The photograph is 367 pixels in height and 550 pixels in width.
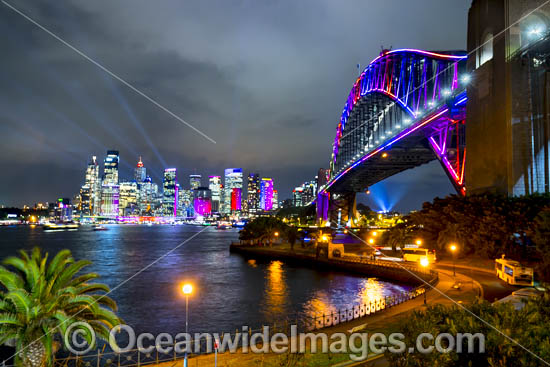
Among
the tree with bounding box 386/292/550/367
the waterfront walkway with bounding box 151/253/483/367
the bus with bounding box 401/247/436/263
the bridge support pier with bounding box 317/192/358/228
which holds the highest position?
the bridge support pier with bounding box 317/192/358/228

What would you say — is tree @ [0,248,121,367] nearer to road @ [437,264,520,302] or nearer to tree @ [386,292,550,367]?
tree @ [386,292,550,367]

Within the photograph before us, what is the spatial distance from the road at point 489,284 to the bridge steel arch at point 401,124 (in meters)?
13.8

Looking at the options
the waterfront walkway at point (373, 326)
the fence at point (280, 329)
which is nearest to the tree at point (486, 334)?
the waterfront walkway at point (373, 326)

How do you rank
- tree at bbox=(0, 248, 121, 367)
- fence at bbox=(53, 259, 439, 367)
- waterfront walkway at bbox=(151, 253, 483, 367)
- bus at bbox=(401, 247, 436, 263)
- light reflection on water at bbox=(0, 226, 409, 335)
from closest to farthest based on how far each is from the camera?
tree at bbox=(0, 248, 121, 367), waterfront walkway at bbox=(151, 253, 483, 367), fence at bbox=(53, 259, 439, 367), light reflection on water at bbox=(0, 226, 409, 335), bus at bbox=(401, 247, 436, 263)

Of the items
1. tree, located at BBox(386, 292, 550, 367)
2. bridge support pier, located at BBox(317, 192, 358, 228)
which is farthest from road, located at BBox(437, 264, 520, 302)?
bridge support pier, located at BBox(317, 192, 358, 228)

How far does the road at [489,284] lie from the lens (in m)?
25.2

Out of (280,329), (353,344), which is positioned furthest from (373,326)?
(280,329)

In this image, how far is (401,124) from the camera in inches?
2923

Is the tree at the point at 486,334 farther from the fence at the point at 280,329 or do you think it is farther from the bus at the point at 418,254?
the bus at the point at 418,254

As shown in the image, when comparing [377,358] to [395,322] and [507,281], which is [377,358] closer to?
[395,322]

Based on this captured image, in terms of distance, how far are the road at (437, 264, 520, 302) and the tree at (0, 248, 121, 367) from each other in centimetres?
2120

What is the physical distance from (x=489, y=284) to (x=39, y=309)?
2791 cm

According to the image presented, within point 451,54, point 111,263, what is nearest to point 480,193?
point 451,54

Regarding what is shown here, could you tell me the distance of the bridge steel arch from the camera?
167ft
